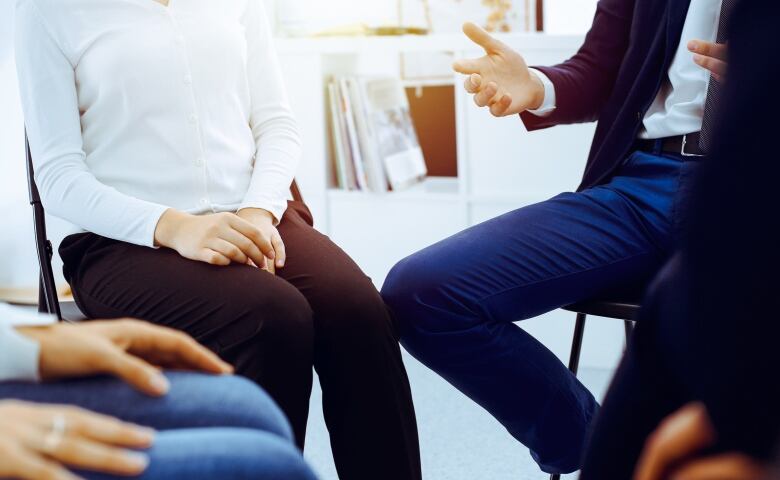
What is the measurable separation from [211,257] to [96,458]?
23.9 inches

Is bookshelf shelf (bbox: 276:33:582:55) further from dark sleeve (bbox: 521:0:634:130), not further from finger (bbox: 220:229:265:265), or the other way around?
finger (bbox: 220:229:265:265)

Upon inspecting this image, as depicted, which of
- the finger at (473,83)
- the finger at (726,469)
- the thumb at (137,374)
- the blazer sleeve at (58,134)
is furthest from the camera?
the finger at (473,83)

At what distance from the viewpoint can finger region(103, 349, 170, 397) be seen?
805mm

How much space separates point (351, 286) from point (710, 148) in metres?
0.81

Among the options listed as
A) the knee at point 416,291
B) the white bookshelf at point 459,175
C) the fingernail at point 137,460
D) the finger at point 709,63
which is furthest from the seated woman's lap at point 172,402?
the white bookshelf at point 459,175

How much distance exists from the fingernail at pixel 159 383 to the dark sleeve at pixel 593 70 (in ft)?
3.14

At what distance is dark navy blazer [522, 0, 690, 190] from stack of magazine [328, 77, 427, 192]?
0.96 meters

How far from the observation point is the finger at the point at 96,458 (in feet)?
2.29

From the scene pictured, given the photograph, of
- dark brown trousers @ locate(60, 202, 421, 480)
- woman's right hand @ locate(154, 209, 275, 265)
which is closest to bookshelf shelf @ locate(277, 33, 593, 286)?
dark brown trousers @ locate(60, 202, 421, 480)

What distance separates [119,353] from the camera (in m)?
0.82

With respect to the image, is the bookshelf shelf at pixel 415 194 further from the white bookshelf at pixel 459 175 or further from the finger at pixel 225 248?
the finger at pixel 225 248

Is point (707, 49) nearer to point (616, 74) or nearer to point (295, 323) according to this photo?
point (616, 74)

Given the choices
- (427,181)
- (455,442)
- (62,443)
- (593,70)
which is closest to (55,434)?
(62,443)

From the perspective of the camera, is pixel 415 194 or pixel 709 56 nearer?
pixel 709 56
